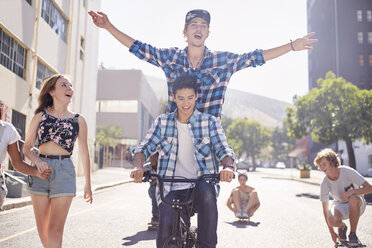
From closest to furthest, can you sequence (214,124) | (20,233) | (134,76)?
(214,124) < (20,233) < (134,76)

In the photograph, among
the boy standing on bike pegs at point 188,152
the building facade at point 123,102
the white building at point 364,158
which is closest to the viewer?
the boy standing on bike pegs at point 188,152

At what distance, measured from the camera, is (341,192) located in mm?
5719

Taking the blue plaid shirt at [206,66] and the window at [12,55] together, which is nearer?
the blue plaid shirt at [206,66]

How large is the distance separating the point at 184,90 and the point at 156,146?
0.53 meters

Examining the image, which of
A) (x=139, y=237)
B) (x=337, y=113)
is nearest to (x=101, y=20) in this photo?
(x=139, y=237)

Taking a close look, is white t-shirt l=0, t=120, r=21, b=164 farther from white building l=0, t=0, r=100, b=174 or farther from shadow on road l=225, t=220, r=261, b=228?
white building l=0, t=0, r=100, b=174

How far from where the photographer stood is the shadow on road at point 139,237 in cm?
618

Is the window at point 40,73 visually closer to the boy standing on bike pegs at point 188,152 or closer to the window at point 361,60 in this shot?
the boy standing on bike pegs at point 188,152

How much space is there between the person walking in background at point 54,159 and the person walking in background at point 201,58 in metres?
0.78

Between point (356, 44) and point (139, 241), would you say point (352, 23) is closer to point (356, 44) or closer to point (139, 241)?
point (356, 44)

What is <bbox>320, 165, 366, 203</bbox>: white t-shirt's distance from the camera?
5.60 metres

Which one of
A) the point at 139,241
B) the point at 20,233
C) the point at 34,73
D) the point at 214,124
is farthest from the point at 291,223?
the point at 34,73

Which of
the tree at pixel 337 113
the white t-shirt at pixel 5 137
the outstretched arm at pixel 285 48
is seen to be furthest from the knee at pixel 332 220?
the tree at pixel 337 113

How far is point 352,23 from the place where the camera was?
62188 mm
